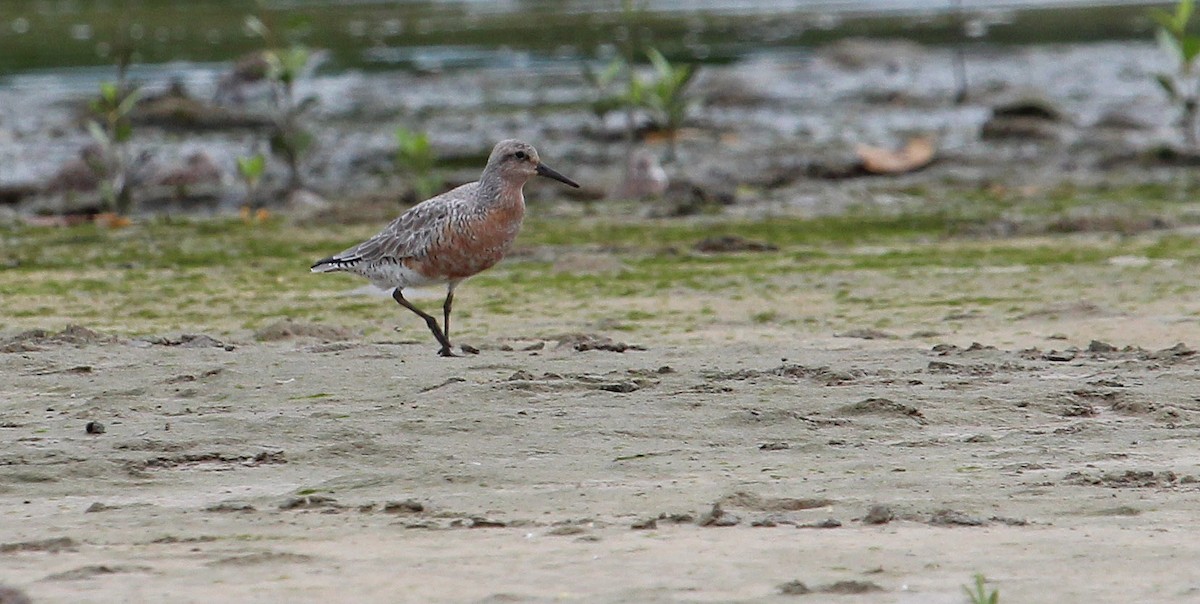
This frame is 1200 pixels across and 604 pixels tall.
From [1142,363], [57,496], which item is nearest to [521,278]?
[1142,363]

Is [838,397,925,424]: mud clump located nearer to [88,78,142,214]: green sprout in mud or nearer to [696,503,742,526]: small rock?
[696,503,742,526]: small rock

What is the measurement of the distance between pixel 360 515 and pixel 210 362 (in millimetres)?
1957

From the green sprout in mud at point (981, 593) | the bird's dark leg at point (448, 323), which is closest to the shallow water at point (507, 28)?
the bird's dark leg at point (448, 323)

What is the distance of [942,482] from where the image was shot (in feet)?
17.4

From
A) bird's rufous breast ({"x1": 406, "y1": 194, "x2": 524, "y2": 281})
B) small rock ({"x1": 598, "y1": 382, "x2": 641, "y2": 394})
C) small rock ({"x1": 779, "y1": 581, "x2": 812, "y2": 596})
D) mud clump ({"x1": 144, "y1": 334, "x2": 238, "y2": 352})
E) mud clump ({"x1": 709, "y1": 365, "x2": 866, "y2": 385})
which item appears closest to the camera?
small rock ({"x1": 779, "y1": 581, "x2": 812, "y2": 596})

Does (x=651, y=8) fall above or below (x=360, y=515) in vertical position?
above

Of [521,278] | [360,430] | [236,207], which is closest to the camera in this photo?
[360,430]

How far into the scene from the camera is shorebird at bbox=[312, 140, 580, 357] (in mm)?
7828

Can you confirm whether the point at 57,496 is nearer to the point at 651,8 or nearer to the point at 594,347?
the point at 594,347

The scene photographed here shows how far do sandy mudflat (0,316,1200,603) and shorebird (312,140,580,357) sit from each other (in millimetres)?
700

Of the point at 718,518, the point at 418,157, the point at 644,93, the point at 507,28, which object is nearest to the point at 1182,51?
the point at 644,93

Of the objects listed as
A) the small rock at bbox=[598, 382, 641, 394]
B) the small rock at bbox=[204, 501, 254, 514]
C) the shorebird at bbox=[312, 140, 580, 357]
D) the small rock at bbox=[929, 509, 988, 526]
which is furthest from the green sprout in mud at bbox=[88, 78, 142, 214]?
the small rock at bbox=[929, 509, 988, 526]

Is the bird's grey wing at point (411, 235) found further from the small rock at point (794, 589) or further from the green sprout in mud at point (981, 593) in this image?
the green sprout in mud at point (981, 593)

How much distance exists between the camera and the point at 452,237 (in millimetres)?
7801
